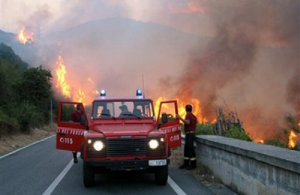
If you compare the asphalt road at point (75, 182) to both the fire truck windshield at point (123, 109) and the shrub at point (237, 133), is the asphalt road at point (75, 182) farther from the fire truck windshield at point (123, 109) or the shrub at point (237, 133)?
the shrub at point (237, 133)

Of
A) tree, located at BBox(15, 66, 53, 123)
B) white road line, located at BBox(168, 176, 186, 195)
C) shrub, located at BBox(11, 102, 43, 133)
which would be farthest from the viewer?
tree, located at BBox(15, 66, 53, 123)

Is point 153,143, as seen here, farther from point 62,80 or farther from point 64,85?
point 62,80

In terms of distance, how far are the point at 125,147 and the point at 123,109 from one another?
1745mm

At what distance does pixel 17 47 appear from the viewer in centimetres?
7019

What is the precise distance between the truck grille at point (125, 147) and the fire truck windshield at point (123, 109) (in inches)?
56.3

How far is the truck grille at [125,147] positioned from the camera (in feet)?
24.5

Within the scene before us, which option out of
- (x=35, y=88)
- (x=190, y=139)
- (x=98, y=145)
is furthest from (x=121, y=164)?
(x=35, y=88)

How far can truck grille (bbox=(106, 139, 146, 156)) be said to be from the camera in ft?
24.5

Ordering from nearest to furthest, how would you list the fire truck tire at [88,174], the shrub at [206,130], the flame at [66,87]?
1. the fire truck tire at [88,174]
2. the shrub at [206,130]
3. the flame at [66,87]

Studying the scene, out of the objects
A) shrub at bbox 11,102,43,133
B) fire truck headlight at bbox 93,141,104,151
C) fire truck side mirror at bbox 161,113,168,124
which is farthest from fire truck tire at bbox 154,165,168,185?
shrub at bbox 11,102,43,133

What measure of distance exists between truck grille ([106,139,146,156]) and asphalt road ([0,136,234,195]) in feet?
2.61

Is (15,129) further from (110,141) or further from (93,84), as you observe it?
(93,84)

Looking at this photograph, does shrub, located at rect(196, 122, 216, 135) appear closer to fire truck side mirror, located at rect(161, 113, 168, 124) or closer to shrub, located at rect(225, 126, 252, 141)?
shrub, located at rect(225, 126, 252, 141)

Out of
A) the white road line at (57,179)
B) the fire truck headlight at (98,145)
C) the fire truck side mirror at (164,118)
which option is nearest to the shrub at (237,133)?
the fire truck side mirror at (164,118)
